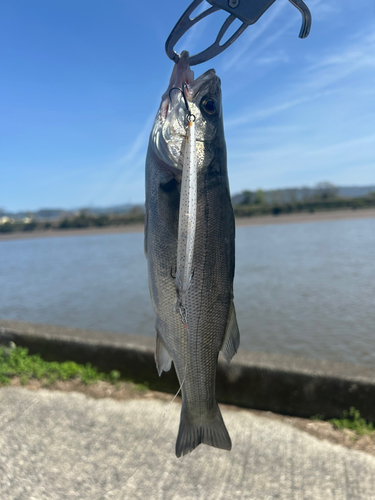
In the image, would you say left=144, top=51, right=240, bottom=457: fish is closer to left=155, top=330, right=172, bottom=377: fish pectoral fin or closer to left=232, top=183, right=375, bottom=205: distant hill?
left=155, top=330, right=172, bottom=377: fish pectoral fin

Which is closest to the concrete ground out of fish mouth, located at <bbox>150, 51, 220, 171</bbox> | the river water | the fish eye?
fish mouth, located at <bbox>150, 51, 220, 171</bbox>

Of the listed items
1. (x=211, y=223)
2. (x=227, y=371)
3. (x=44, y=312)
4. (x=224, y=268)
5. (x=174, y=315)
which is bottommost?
(x=44, y=312)

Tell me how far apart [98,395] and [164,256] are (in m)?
2.95

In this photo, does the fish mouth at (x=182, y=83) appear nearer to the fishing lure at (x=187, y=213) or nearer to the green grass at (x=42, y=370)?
the fishing lure at (x=187, y=213)

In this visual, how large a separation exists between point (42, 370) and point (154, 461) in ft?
6.31

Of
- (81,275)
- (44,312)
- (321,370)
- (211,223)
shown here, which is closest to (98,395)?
(321,370)

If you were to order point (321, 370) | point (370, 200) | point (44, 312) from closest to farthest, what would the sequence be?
point (321, 370), point (44, 312), point (370, 200)

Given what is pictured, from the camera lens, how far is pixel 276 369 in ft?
11.0

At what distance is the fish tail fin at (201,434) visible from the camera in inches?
60.3

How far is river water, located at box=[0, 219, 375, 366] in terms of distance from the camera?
6297 millimetres

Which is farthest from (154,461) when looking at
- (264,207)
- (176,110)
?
(264,207)

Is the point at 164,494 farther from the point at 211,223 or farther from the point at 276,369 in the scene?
the point at 211,223

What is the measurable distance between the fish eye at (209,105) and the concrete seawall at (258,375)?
2.62 m

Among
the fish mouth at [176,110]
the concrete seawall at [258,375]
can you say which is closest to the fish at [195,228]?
the fish mouth at [176,110]
